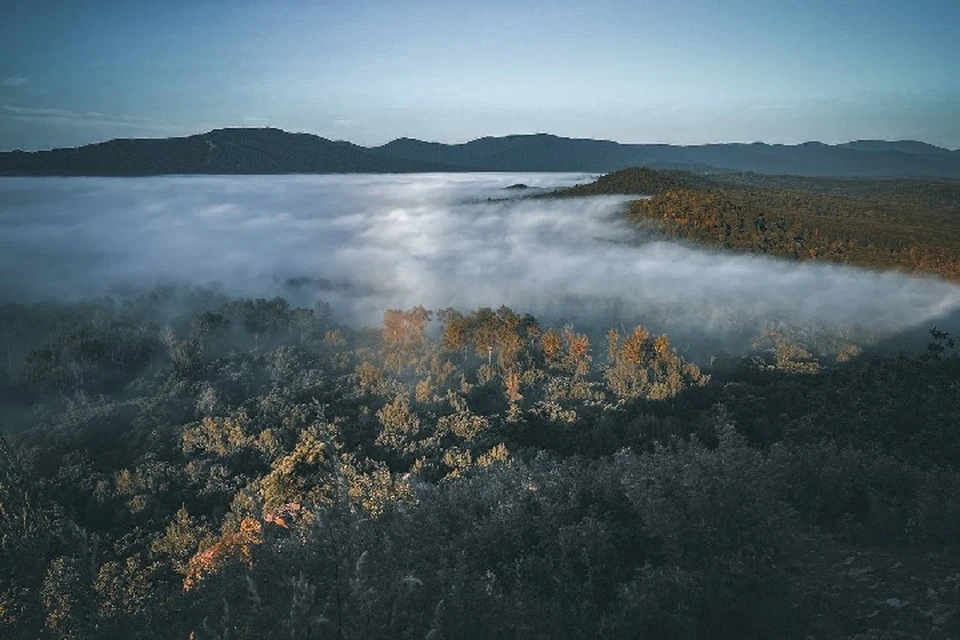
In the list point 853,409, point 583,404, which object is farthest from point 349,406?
point 853,409

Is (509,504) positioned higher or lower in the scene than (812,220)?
higher

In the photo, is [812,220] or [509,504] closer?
[509,504]

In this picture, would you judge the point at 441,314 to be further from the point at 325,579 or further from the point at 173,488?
the point at 325,579

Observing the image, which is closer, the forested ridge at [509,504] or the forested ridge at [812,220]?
the forested ridge at [509,504]
